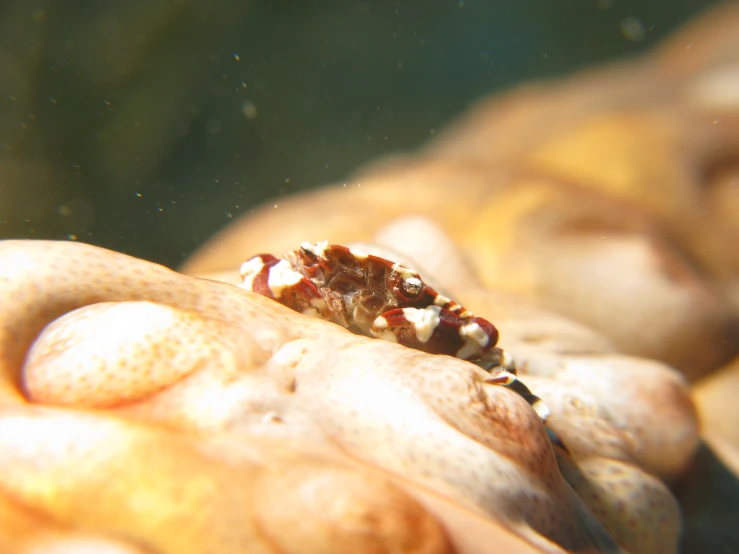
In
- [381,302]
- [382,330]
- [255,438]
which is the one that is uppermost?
[381,302]

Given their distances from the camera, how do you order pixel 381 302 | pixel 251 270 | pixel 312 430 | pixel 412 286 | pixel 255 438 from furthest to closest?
1. pixel 251 270
2. pixel 381 302
3. pixel 412 286
4. pixel 312 430
5. pixel 255 438

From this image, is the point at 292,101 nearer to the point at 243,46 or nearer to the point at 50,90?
the point at 243,46

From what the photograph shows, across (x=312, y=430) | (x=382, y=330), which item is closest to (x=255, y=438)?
(x=312, y=430)

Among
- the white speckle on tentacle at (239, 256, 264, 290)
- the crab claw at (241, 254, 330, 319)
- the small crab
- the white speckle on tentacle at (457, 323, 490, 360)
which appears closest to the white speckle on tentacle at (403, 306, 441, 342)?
the small crab

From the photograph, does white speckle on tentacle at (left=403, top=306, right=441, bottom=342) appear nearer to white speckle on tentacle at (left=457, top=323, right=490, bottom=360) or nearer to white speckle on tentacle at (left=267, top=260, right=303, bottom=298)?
white speckle on tentacle at (left=457, top=323, right=490, bottom=360)

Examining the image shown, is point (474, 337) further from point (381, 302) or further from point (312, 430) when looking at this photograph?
point (312, 430)

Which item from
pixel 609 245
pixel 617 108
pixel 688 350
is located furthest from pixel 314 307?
pixel 617 108
